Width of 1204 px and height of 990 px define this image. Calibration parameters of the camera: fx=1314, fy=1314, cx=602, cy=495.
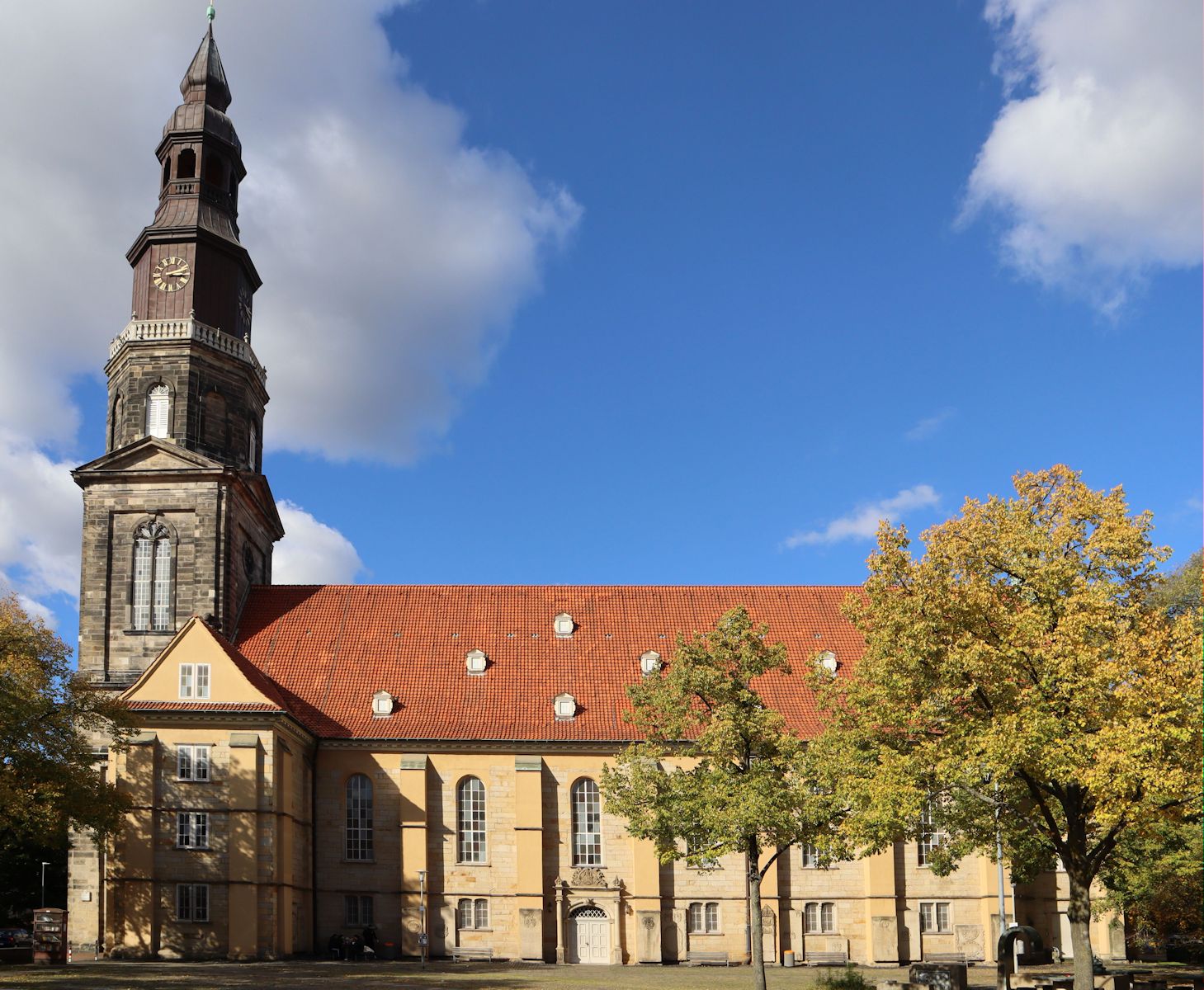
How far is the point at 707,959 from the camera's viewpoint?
→ 50750mm

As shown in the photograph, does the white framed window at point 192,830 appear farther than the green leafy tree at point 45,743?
Yes

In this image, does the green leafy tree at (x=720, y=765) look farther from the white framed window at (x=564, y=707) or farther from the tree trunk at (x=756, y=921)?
the white framed window at (x=564, y=707)

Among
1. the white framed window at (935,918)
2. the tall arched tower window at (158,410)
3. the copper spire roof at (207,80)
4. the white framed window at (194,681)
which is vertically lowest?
the white framed window at (935,918)

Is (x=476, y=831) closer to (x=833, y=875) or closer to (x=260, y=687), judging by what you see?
(x=260, y=687)

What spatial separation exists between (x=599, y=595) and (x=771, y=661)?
22.3m

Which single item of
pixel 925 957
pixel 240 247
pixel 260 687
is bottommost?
pixel 925 957

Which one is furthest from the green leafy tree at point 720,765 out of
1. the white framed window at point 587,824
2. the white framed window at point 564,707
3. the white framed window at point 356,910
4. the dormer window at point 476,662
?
the dormer window at point 476,662

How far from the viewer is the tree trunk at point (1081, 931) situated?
28344 mm

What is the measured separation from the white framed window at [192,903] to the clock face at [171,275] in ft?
80.1

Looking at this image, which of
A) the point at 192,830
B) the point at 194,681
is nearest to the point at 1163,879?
the point at 192,830

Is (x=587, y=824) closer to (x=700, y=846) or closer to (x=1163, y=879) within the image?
(x=700, y=846)

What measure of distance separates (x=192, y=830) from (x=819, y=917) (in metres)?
24.1

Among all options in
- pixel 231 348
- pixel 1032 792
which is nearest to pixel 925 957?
pixel 1032 792

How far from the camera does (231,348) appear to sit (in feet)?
182
